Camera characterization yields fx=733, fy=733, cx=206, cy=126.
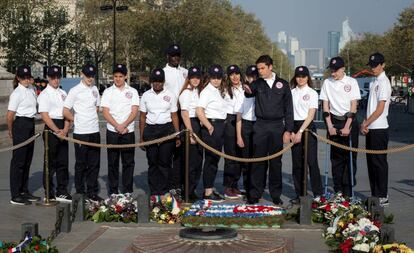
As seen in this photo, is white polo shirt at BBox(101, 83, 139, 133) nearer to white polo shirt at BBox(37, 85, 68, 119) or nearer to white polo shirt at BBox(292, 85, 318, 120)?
white polo shirt at BBox(37, 85, 68, 119)

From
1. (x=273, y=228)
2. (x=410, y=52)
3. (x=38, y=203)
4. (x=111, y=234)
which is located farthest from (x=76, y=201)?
(x=410, y=52)

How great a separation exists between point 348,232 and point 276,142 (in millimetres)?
2585

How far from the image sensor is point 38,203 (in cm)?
1033

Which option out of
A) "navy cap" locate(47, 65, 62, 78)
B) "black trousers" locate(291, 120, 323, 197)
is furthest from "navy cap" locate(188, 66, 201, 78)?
"navy cap" locate(47, 65, 62, 78)

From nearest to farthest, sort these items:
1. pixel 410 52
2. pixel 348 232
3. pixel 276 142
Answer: pixel 348 232 → pixel 276 142 → pixel 410 52

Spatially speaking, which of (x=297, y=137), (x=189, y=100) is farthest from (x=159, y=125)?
(x=297, y=137)

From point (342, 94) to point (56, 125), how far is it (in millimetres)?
4011

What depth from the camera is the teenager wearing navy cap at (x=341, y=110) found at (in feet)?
32.5

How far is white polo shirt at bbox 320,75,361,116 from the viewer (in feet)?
32.4

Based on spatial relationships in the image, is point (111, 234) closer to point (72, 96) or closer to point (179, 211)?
point (179, 211)

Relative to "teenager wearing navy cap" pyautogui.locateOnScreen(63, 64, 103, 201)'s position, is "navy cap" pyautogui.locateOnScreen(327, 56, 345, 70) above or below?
above

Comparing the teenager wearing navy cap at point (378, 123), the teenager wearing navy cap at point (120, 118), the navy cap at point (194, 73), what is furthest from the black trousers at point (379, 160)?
the teenager wearing navy cap at point (120, 118)

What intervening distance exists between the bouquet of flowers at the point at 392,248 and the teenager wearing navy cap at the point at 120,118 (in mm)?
4584

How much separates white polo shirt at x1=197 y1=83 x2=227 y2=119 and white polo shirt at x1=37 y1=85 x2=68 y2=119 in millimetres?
1979
